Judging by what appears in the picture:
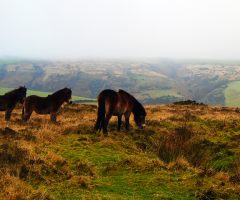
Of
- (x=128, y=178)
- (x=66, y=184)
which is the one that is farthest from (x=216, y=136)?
(x=66, y=184)

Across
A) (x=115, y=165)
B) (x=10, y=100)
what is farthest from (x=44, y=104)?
(x=115, y=165)

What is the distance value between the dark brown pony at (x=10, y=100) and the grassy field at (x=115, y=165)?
2.98 m

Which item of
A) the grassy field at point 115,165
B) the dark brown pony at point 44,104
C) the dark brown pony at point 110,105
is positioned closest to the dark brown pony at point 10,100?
the dark brown pony at point 44,104

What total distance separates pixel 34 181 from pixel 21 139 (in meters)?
5.56

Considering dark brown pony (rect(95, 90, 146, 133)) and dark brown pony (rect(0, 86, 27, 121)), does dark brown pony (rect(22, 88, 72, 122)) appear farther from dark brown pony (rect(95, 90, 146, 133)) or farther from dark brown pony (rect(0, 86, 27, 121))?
dark brown pony (rect(95, 90, 146, 133))

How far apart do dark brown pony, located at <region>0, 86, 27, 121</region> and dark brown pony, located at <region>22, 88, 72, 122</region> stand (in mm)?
1047

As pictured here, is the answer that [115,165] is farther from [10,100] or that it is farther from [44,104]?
[10,100]

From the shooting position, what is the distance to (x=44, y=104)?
77.5 feet

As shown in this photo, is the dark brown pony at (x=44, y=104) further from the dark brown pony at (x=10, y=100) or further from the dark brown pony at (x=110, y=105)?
the dark brown pony at (x=110, y=105)

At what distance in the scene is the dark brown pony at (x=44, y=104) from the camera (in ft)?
76.8

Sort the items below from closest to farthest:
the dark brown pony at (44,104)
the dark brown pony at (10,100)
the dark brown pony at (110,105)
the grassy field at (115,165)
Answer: the grassy field at (115,165) < the dark brown pony at (110,105) < the dark brown pony at (44,104) < the dark brown pony at (10,100)

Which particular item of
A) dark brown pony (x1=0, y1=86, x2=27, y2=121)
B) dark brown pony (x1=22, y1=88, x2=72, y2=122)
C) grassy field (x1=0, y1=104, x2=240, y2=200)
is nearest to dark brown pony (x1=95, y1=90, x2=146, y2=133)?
grassy field (x1=0, y1=104, x2=240, y2=200)

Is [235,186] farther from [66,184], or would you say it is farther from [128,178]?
[66,184]

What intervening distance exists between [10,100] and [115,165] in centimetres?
1311
